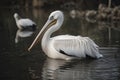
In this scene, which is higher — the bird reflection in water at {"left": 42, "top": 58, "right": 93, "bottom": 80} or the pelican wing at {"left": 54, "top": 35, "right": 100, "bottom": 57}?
the pelican wing at {"left": 54, "top": 35, "right": 100, "bottom": 57}

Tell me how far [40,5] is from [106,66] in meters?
38.8

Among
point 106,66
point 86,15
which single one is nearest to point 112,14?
point 86,15

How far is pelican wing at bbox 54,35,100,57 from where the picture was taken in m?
12.1

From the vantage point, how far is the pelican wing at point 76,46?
12109 millimetres

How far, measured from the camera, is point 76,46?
1223 cm

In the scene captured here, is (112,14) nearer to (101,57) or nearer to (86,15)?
(86,15)

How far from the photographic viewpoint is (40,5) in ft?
162

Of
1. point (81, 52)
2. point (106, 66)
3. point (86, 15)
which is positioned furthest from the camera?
point (86, 15)

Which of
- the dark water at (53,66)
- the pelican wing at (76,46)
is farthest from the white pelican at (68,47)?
the dark water at (53,66)

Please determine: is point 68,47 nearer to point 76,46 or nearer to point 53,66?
point 76,46

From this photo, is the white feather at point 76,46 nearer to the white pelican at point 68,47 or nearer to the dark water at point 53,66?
the white pelican at point 68,47

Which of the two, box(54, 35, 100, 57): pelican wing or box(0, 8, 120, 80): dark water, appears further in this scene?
box(54, 35, 100, 57): pelican wing

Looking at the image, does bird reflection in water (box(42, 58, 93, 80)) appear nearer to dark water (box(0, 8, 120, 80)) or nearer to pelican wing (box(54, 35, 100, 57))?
dark water (box(0, 8, 120, 80))

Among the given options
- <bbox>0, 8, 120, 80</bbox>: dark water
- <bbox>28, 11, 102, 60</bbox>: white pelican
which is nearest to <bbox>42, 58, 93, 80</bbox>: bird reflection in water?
<bbox>0, 8, 120, 80</bbox>: dark water
